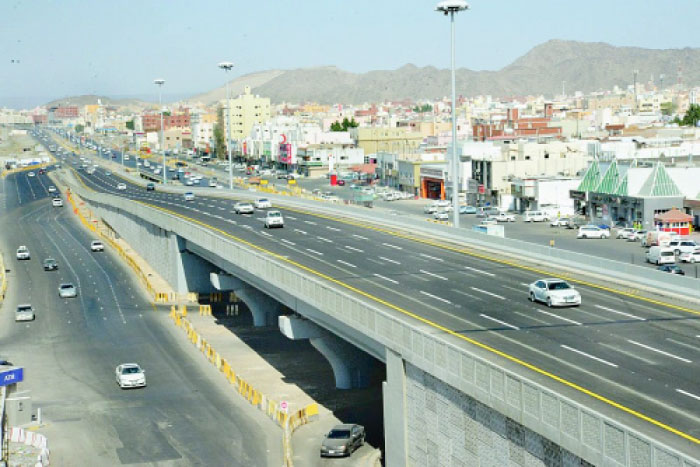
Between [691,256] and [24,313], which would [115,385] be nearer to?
[24,313]

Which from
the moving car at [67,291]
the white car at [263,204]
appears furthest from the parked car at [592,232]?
the moving car at [67,291]

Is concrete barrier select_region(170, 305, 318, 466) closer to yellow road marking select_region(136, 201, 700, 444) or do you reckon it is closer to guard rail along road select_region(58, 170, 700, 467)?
guard rail along road select_region(58, 170, 700, 467)

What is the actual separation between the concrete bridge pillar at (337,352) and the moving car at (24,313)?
93.0 feet

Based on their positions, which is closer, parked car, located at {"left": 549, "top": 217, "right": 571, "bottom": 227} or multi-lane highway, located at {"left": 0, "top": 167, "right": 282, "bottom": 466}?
multi-lane highway, located at {"left": 0, "top": 167, "right": 282, "bottom": 466}

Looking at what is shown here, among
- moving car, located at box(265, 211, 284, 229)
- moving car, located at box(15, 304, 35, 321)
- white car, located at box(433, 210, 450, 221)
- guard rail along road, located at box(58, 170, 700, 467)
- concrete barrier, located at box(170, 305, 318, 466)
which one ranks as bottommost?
moving car, located at box(15, 304, 35, 321)

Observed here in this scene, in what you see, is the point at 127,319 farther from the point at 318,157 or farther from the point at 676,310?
the point at 318,157

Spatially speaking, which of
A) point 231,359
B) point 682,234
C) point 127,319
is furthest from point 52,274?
point 682,234

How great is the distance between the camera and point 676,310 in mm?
33500

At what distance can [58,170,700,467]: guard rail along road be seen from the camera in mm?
20328

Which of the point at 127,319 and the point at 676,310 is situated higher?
the point at 676,310

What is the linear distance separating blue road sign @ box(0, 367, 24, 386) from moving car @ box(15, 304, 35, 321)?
83.4ft

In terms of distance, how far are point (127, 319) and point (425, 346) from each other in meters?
41.1

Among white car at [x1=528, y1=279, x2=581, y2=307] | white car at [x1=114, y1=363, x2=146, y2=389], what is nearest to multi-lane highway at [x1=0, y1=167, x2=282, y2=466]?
white car at [x1=114, y1=363, x2=146, y2=389]

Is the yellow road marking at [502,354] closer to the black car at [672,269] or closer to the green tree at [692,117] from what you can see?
the black car at [672,269]
